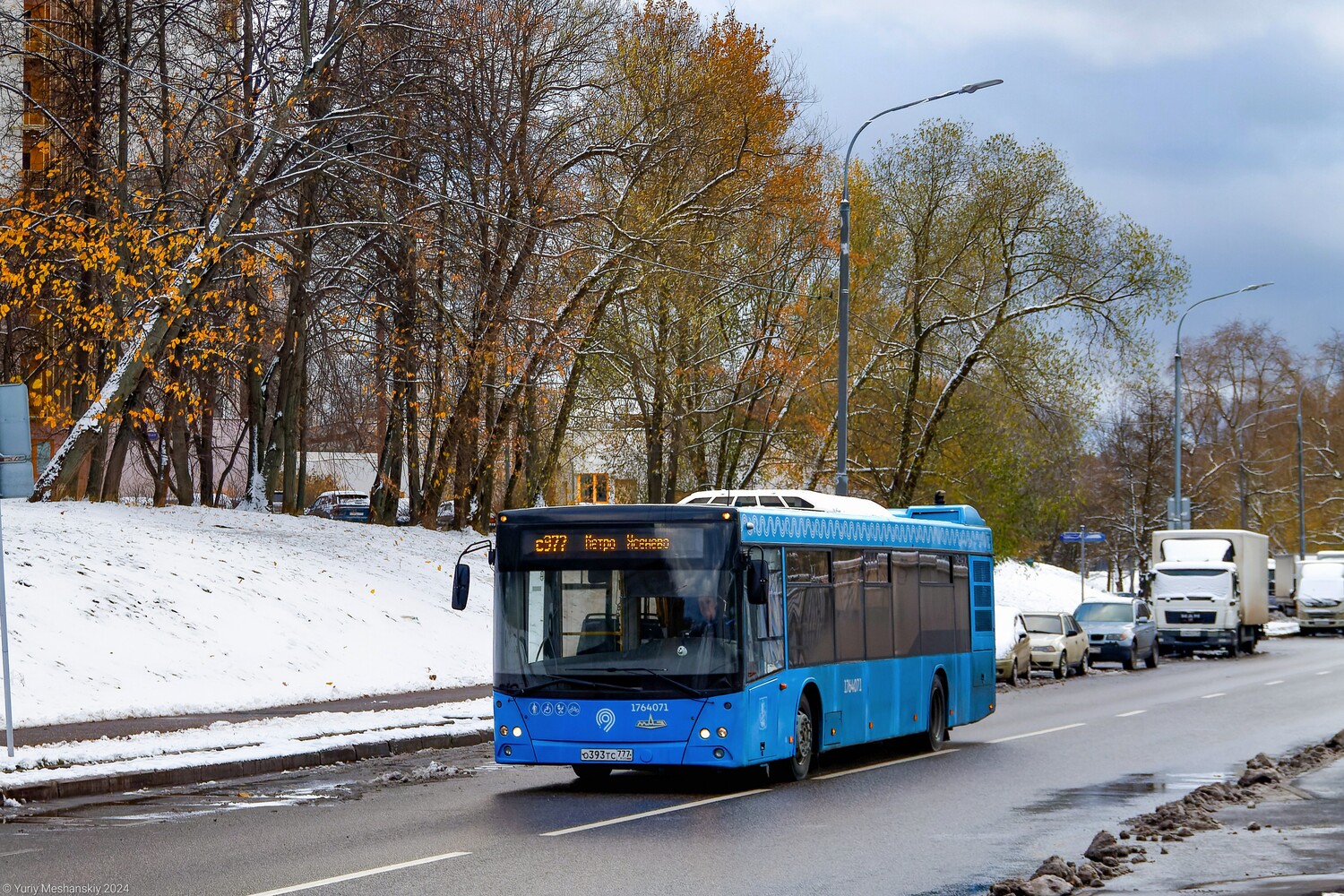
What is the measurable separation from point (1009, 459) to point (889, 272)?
1420cm

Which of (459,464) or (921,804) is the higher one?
(459,464)

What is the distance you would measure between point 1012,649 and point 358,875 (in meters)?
25.8

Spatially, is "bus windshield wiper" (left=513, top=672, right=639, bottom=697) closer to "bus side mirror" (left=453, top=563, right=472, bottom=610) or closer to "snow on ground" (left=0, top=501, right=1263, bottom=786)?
"bus side mirror" (left=453, top=563, right=472, bottom=610)

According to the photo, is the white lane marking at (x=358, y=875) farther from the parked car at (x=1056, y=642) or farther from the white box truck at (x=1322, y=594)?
the white box truck at (x=1322, y=594)

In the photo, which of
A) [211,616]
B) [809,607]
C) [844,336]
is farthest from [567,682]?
[844,336]

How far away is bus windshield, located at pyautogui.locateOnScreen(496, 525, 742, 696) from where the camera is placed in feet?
46.5

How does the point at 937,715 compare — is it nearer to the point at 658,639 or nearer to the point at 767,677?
the point at 767,677

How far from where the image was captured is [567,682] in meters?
14.3

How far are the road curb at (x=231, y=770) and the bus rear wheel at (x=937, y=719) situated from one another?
5178mm

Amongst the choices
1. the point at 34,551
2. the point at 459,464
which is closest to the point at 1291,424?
the point at 459,464

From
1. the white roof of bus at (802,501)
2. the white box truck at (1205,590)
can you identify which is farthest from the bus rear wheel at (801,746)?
the white box truck at (1205,590)

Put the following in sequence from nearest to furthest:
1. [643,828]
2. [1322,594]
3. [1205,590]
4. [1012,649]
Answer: [643,828] < [1012,649] < [1205,590] < [1322,594]

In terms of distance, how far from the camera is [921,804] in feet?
44.8

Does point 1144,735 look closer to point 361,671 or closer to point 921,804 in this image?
point 921,804
